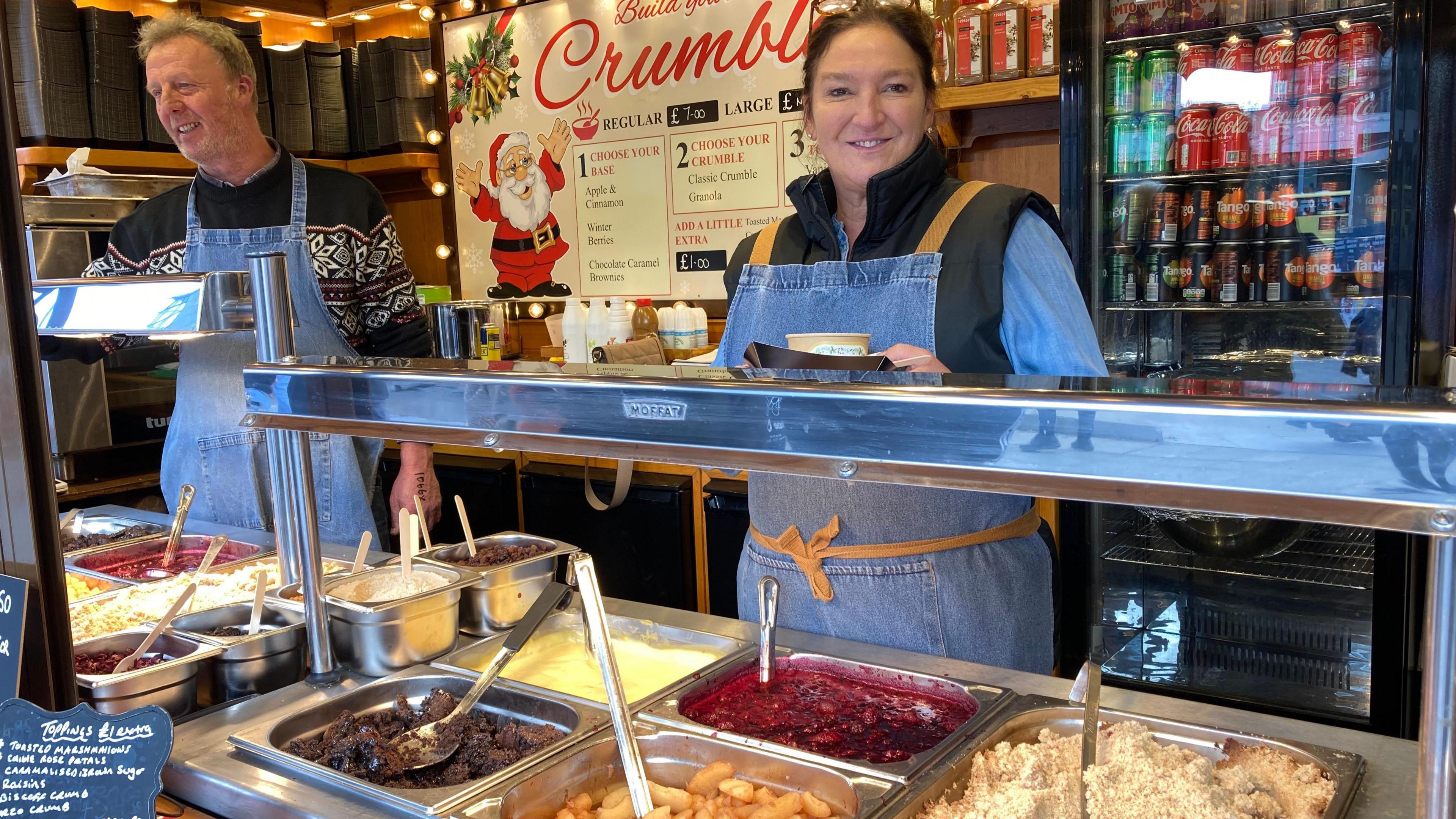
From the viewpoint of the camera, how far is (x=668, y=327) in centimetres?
416

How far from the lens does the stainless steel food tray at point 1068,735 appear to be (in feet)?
3.36

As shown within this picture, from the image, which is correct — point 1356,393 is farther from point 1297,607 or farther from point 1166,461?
point 1297,607

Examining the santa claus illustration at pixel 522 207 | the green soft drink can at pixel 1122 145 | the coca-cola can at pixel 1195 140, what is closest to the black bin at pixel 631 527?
the santa claus illustration at pixel 522 207

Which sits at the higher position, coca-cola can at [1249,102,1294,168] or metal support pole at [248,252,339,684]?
coca-cola can at [1249,102,1294,168]

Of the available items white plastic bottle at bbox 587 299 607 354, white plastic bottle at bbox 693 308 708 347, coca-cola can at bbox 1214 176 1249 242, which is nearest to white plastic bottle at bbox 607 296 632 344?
white plastic bottle at bbox 587 299 607 354

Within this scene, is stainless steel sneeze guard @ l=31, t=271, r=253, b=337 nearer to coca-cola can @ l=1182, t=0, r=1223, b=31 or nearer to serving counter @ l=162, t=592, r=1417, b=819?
serving counter @ l=162, t=592, r=1417, b=819

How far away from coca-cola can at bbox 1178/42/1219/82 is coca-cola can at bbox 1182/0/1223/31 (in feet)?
0.17

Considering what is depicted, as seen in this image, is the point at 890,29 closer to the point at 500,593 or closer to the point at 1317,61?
the point at 500,593

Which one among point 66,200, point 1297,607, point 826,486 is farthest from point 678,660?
point 66,200

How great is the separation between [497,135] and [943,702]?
4182mm

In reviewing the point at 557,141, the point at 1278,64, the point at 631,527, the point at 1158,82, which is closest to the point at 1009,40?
the point at 1158,82

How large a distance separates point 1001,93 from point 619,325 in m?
1.60

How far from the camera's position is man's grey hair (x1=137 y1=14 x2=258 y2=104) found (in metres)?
2.63

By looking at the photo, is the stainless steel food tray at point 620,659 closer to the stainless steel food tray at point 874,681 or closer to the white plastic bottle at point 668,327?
the stainless steel food tray at point 874,681
